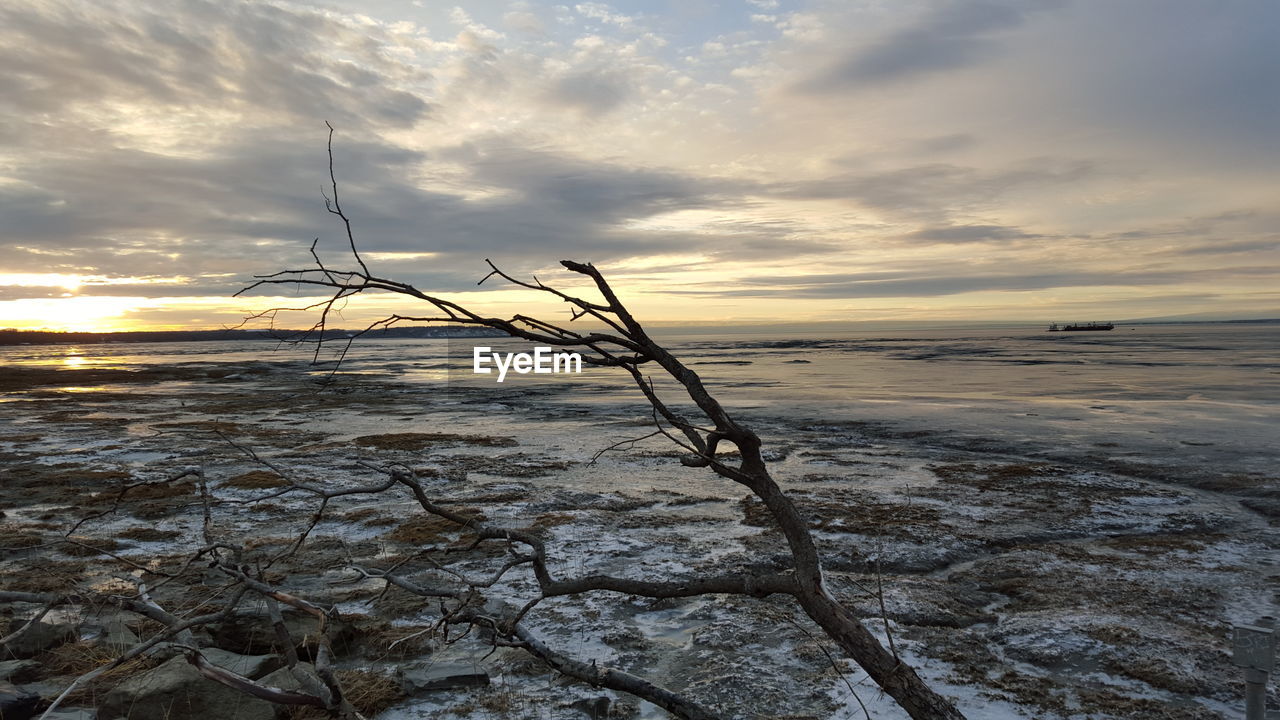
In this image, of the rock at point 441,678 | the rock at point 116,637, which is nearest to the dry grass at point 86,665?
the rock at point 116,637

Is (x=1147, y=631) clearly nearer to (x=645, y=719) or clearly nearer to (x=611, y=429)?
(x=645, y=719)

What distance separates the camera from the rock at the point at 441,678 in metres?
5.61

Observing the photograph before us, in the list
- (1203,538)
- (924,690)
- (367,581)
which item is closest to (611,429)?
(367,581)

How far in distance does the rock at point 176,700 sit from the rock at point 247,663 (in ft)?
0.90

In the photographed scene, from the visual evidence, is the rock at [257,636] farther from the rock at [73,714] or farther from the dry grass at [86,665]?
the rock at [73,714]

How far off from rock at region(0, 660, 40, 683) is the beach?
0.24 feet

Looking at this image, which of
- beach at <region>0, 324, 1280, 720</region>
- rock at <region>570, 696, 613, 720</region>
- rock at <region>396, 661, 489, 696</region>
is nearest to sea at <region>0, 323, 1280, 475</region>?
beach at <region>0, 324, 1280, 720</region>

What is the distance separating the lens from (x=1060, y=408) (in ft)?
79.2

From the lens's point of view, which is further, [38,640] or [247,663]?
[38,640]

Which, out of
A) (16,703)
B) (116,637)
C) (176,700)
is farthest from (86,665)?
(176,700)

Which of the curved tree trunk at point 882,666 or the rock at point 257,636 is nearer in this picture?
the curved tree trunk at point 882,666

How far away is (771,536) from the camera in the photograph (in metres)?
10.0

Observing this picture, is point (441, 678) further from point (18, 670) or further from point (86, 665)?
point (18, 670)

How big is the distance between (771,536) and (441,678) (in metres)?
5.61
